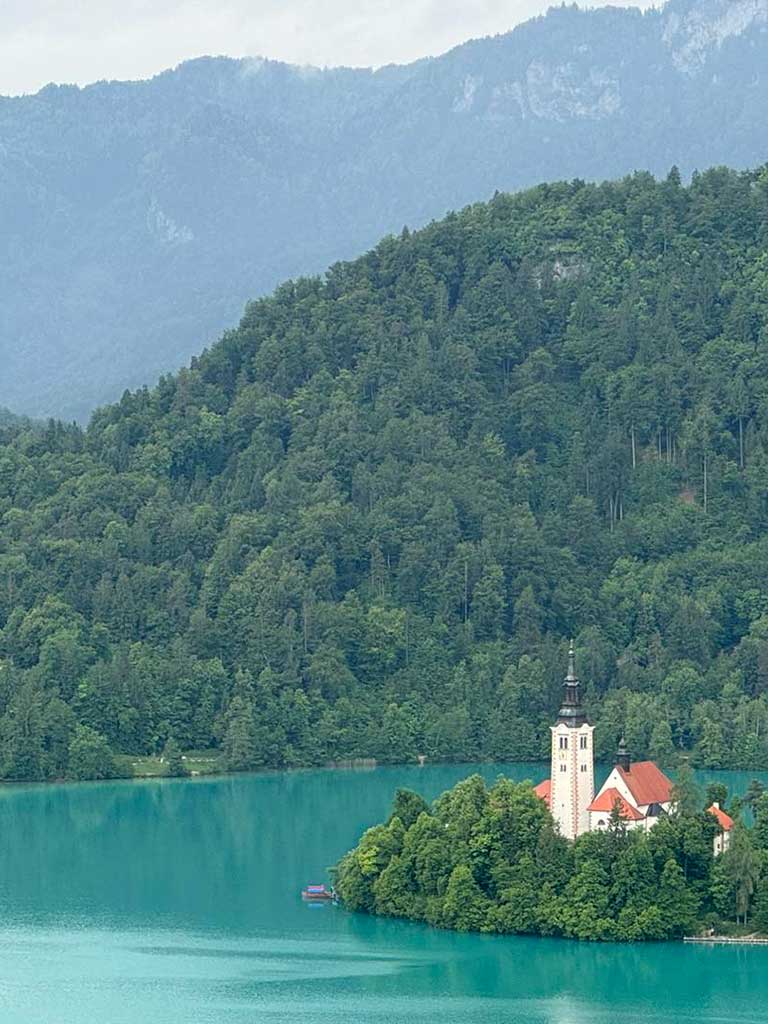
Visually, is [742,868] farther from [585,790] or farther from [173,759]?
[173,759]

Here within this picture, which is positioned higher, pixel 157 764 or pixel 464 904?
pixel 157 764

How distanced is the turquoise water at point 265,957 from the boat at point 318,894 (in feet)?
2.08

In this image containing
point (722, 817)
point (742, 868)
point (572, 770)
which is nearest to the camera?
point (742, 868)

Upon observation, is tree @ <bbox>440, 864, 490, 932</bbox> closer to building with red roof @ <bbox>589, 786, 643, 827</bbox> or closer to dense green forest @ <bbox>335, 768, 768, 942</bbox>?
dense green forest @ <bbox>335, 768, 768, 942</bbox>

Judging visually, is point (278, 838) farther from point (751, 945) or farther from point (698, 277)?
point (698, 277)

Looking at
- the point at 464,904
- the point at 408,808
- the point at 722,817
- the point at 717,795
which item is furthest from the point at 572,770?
the point at 408,808

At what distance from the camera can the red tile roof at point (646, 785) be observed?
91625 millimetres

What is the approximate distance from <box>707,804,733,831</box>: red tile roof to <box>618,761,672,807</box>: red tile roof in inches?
58.1

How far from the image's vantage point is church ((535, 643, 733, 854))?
90250 mm

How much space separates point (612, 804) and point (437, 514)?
166 ft

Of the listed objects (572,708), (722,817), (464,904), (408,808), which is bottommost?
(464,904)

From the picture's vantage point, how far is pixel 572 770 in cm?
9081

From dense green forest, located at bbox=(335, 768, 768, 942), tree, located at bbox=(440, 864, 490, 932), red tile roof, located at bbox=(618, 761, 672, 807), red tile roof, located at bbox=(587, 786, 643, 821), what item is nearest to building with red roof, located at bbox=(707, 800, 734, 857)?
dense green forest, located at bbox=(335, 768, 768, 942)

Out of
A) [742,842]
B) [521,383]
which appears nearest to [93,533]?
→ [521,383]
